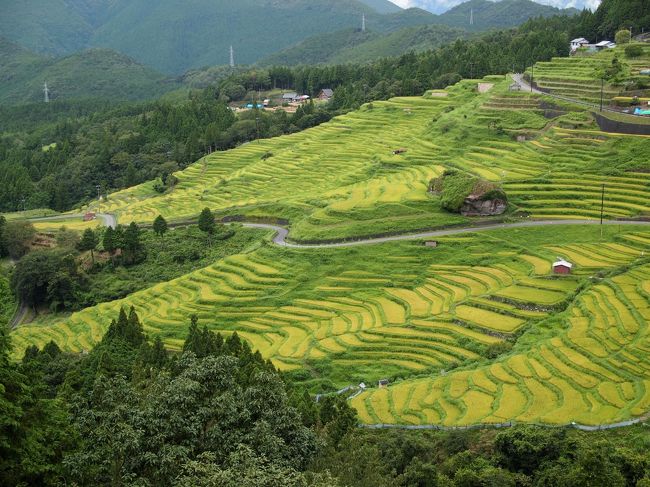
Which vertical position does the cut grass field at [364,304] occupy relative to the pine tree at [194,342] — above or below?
below

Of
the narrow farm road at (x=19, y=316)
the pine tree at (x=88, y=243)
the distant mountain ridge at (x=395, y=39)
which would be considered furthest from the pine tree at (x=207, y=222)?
the distant mountain ridge at (x=395, y=39)

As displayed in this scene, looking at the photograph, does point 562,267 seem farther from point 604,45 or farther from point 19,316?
point 604,45

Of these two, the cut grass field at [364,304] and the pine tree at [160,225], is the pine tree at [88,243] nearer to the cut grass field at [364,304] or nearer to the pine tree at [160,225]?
the pine tree at [160,225]

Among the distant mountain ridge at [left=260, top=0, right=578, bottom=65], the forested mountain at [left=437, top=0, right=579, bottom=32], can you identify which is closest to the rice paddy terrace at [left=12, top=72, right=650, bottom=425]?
the distant mountain ridge at [left=260, top=0, right=578, bottom=65]

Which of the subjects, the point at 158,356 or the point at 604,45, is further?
the point at 604,45

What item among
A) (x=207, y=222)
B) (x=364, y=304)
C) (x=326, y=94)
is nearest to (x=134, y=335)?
(x=364, y=304)

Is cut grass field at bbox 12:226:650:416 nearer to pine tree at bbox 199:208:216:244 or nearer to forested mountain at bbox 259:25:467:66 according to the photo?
pine tree at bbox 199:208:216:244

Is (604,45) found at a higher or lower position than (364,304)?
higher

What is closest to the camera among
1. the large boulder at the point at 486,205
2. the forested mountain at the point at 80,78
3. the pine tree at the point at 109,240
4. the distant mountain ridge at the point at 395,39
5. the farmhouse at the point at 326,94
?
the large boulder at the point at 486,205
